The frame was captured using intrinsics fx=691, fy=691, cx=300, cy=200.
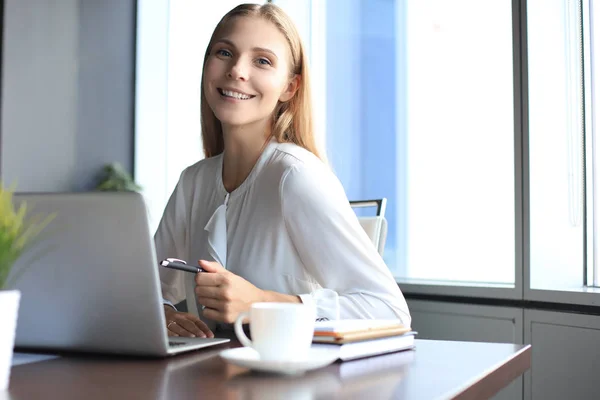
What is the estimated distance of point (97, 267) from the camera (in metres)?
0.92

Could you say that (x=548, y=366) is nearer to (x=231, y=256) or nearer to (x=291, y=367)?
(x=231, y=256)

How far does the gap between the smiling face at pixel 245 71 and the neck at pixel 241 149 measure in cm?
2

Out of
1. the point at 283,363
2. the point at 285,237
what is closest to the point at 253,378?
the point at 283,363

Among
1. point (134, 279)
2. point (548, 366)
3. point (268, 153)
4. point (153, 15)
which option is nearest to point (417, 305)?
point (548, 366)

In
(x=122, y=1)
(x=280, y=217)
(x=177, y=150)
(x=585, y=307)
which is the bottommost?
(x=585, y=307)

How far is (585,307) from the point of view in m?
2.15

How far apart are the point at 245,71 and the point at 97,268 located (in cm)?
92

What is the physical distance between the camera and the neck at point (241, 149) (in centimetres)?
179

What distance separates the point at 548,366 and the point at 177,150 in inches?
93.6

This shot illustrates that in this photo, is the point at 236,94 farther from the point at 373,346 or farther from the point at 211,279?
the point at 373,346

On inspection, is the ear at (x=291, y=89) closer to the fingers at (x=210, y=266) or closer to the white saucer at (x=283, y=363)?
the fingers at (x=210, y=266)

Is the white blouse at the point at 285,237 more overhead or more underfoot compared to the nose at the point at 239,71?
more underfoot

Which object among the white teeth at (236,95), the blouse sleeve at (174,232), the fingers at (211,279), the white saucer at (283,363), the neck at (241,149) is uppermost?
the white teeth at (236,95)

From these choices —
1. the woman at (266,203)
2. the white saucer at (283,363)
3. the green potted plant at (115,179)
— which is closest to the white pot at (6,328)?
the white saucer at (283,363)
